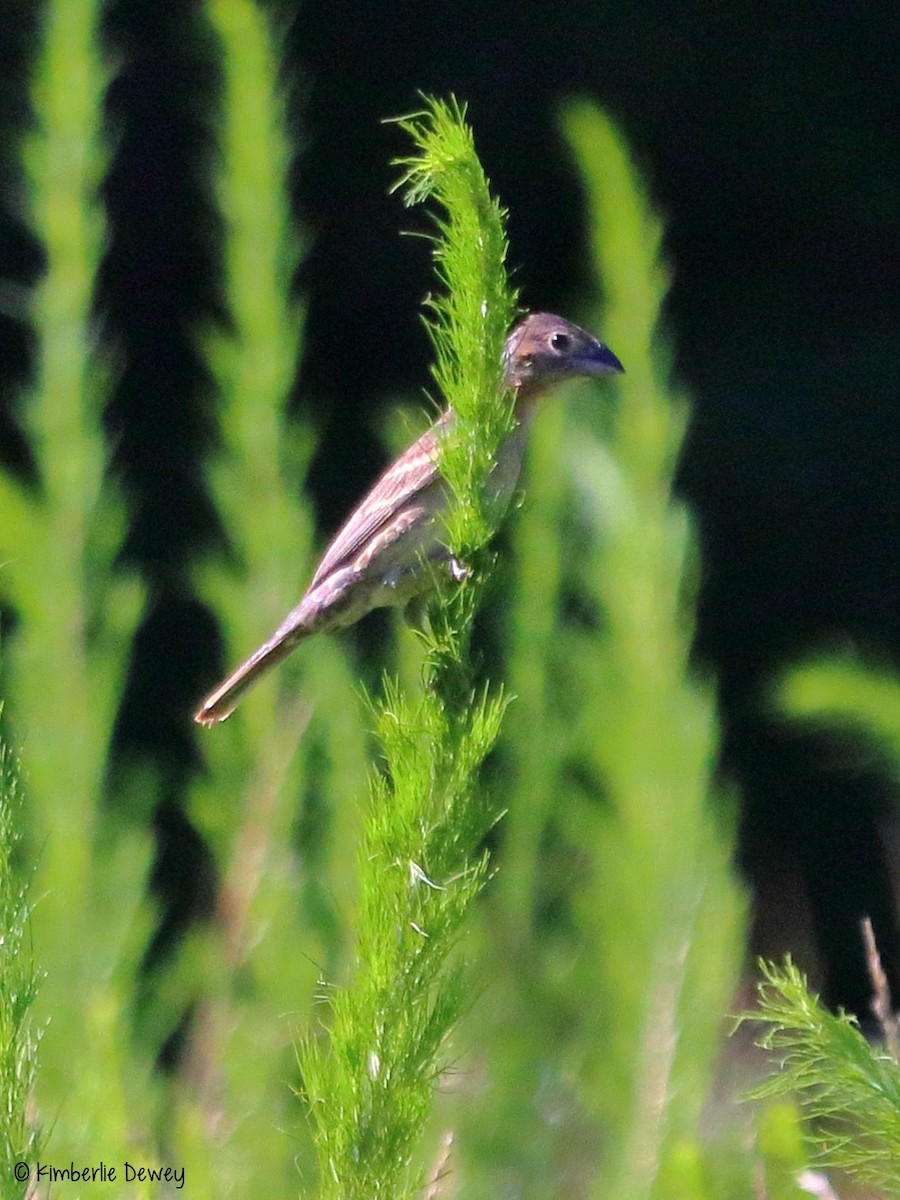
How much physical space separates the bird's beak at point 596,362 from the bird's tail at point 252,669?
50cm

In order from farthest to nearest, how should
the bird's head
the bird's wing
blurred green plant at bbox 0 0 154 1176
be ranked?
→ the bird's wing
the bird's head
blurred green plant at bbox 0 0 154 1176

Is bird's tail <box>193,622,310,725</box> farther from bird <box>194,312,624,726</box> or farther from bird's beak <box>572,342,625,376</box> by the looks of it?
bird's beak <box>572,342,625,376</box>

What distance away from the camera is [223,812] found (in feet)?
7.18

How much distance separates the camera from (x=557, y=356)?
2084 millimetres

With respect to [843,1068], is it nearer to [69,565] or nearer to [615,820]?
[615,820]

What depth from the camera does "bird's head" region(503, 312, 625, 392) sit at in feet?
6.82

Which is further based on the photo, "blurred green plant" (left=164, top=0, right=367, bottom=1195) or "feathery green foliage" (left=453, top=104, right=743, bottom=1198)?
"blurred green plant" (left=164, top=0, right=367, bottom=1195)

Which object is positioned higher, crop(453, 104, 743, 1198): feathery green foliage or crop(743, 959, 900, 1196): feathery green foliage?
crop(453, 104, 743, 1198): feathery green foliage

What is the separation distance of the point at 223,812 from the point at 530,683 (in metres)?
0.44

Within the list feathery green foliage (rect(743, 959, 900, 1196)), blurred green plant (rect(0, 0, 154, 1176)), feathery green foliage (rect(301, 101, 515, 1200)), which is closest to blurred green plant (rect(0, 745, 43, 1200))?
feathery green foliage (rect(301, 101, 515, 1200))

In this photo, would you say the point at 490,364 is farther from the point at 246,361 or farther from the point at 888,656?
the point at 888,656

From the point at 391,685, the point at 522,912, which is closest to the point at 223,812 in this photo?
the point at 522,912

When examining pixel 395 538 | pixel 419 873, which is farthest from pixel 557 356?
pixel 419 873

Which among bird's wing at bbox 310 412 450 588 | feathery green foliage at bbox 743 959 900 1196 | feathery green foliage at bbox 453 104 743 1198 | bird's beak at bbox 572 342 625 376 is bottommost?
feathery green foliage at bbox 743 959 900 1196
